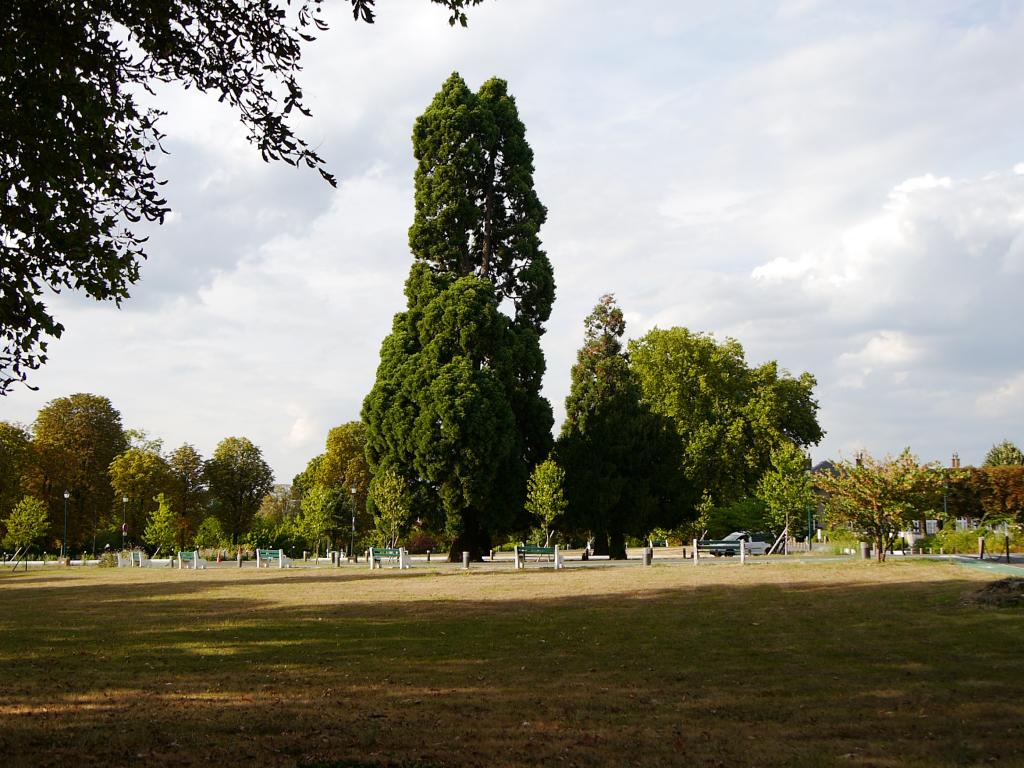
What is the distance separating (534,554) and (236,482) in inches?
1861

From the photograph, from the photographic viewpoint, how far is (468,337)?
140 feet

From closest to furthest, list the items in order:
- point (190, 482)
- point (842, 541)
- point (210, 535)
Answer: point (842, 541)
point (210, 535)
point (190, 482)

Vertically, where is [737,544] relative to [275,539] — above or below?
above

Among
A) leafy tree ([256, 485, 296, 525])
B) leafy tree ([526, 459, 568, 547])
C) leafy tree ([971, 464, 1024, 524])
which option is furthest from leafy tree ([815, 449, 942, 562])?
leafy tree ([256, 485, 296, 525])

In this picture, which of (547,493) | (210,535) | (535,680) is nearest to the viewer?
(535,680)

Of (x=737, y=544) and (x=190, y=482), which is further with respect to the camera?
(x=190, y=482)

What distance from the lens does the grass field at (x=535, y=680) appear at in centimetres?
770

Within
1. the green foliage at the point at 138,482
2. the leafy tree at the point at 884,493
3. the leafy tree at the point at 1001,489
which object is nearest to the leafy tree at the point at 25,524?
the green foliage at the point at 138,482

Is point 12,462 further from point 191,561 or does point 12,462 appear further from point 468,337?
point 468,337

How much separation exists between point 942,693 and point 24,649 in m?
14.4

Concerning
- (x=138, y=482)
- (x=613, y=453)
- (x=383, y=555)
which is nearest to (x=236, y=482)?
(x=138, y=482)

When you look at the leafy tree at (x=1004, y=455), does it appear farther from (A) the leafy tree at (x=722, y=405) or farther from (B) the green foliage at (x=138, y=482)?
(B) the green foliage at (x=138, y=482)

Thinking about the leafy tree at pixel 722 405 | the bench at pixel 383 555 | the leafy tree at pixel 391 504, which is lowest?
the bench at pixel 383 555

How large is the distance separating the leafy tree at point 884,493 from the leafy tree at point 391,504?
66.4 feet
